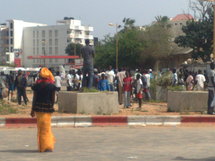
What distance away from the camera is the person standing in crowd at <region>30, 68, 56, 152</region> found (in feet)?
30.2

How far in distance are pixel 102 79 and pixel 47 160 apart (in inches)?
511

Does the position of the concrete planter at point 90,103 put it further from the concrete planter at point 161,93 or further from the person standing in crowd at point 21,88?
the concrete planter at point 161,93

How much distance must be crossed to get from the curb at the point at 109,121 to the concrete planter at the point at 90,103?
1.30 meters

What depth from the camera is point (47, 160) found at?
830 cm

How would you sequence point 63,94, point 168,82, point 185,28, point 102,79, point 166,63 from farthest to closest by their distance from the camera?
1. point 166,63
2. point 185,28
3. point 168,82
4. point 102,79
5. point 63,94

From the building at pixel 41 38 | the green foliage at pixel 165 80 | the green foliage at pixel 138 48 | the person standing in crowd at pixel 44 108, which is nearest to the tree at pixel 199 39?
the green foliage at pixel 138 48

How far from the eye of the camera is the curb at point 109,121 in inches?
545

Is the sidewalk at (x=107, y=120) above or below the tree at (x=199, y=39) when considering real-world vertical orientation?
below

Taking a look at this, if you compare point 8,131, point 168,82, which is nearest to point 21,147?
point 8,131

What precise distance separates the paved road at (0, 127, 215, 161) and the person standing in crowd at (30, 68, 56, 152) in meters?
0.23

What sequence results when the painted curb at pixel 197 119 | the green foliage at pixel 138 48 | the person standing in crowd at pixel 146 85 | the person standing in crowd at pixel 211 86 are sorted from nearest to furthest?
the painted curb at pixel 197 119
the person standing in crowd at pixel 211 86
the person standing in crowd at pixel 146 85
the green foliage at pixel 138 48

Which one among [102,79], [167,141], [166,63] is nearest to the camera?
[167,141]

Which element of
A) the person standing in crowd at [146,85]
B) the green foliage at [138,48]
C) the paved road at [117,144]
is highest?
the green foliage at [138,48]

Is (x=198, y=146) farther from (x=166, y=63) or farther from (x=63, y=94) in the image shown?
(x=166, y=63)
